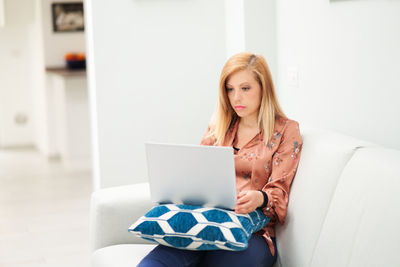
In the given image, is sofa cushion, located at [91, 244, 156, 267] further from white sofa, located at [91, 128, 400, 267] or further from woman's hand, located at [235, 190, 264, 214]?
woman's hand, located at [235, 190, 264, 214]

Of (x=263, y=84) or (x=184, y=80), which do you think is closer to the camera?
(x=263, y=84)

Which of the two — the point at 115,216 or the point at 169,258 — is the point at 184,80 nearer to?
the point at 115,216

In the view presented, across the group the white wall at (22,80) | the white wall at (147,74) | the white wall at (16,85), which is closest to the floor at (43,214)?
the white wall at (147,74)

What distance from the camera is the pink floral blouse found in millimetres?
1919

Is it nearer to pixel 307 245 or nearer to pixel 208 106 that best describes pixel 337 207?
pixel 307 245

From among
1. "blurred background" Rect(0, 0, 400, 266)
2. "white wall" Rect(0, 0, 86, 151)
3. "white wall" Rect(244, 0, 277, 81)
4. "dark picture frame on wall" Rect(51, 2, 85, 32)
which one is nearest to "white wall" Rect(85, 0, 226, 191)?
"blurred background" Rect(0, 0, 400, 266)

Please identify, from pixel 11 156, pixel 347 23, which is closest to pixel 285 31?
pixel 347 23

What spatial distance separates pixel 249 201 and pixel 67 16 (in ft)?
16.2

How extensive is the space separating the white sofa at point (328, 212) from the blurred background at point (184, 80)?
317mm

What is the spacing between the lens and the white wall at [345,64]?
2.00m

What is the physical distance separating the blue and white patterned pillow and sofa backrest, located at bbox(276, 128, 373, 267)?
0.15m

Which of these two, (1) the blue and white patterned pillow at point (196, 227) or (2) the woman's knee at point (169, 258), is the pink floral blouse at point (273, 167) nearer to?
(1) the blue and white patterned pillow at point (196, 227)

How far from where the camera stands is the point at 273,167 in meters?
1.97

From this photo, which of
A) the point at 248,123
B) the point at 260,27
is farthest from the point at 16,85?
the point at 248,123
